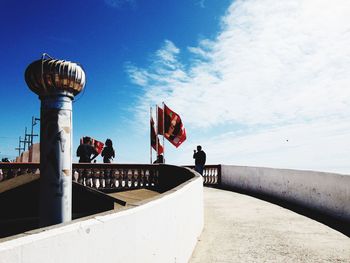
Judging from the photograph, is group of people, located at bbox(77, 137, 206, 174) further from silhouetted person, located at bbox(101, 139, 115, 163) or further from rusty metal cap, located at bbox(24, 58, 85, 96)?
rusty metal cap, located at bbox(24, 58, 85, 96)

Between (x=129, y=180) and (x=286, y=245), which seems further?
(x=129, y=180)

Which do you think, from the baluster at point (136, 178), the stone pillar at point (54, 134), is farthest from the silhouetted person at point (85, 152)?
the stone pillar at point (54, 134)

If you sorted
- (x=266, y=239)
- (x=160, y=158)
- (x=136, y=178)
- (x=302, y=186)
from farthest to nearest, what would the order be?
1. (x=160, y=158)
2. (x=136, y=178)
3. (x=302, y=186)
4. (x=266, y=239)

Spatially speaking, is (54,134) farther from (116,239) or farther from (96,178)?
(96,178)

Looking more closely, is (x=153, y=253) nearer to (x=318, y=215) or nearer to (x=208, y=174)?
(x=318, y=215)

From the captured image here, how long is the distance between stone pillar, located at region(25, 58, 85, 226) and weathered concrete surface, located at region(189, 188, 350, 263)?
2.82 m

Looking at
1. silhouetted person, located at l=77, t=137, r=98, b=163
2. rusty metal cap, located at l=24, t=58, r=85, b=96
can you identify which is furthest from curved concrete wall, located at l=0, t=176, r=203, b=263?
silhouetted person, located at l=77, t=137, r=98, b=163

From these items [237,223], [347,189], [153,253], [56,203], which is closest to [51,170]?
[56,203]

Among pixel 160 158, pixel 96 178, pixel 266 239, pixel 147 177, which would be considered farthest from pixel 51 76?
pixel 160 158

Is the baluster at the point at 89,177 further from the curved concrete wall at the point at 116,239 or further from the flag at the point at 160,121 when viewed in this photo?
A: the curved concrete wall at the point at 116,239

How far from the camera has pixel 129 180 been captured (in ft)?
48.6

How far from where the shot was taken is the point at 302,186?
10.8 metres

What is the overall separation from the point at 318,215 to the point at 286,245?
3696 mm

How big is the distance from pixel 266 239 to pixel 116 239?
4.72m
